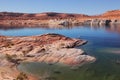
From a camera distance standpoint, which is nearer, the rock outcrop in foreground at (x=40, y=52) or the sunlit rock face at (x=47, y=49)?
the rock outcrop in foreground at (x=40, y=52)

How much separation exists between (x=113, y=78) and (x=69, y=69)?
7611 millimetres

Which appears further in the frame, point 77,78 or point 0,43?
point 0,43

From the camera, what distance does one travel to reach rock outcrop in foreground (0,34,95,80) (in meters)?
45.0

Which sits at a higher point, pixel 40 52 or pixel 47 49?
pixel 47 49

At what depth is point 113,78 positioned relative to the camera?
3578 cm

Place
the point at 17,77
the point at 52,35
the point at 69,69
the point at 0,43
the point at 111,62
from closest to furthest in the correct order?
the point at 17,77, the point at 69,69, the point at 111,62, the point at 0,43, the point at 52,35

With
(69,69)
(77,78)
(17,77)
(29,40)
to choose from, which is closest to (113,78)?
(77,78)

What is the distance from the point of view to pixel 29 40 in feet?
200

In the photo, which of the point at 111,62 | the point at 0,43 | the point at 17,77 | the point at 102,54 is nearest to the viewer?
the point at 17,77

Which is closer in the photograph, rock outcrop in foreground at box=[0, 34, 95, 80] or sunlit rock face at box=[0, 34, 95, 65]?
rock outcrop in foreground at box=[0, 34, 95, 80]

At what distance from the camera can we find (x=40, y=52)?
165ft

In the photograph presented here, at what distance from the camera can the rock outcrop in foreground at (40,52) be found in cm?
4503

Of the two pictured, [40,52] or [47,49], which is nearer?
[40,52]

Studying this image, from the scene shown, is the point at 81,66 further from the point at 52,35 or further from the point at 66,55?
the point at 52,35
